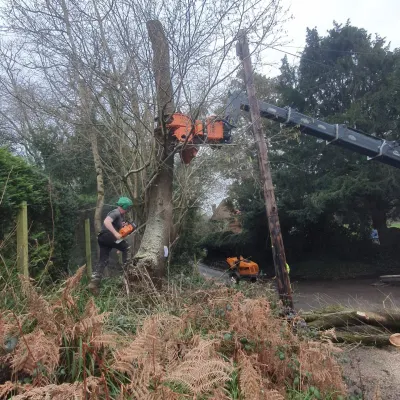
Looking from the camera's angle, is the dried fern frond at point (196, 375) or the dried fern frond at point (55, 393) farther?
the dried fern frond at point (196, 375)

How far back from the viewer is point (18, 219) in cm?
517

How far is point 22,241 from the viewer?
5094mm

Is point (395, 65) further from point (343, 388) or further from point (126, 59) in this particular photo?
point (343, 388)

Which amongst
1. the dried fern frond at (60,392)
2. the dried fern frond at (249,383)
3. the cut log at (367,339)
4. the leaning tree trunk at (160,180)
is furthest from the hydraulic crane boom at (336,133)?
the dried fern frond at (60,392)

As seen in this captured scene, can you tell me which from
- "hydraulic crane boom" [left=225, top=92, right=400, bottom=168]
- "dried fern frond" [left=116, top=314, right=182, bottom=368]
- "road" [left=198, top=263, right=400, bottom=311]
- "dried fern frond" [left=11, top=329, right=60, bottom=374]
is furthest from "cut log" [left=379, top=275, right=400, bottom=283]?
"dried fern frond" [left=11, top=329, right=60, bottom=374]

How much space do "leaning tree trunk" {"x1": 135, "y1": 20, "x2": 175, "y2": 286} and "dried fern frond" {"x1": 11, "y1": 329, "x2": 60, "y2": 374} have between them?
3050mm

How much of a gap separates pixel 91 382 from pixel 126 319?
169 cm

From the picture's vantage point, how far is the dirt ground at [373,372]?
4.46 meters

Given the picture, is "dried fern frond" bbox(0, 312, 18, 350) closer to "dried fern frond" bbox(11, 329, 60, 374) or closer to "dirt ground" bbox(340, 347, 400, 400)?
"dried fern frond" bbox(11, 329, 60, 374)

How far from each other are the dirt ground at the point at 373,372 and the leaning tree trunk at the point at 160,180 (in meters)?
2.91

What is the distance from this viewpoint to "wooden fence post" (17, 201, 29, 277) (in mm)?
4758

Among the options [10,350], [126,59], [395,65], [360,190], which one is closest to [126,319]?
[10,350]

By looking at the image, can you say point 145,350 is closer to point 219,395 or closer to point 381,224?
point 219,395

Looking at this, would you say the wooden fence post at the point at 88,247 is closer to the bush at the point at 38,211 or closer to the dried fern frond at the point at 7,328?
the bush at the point at 38,211
